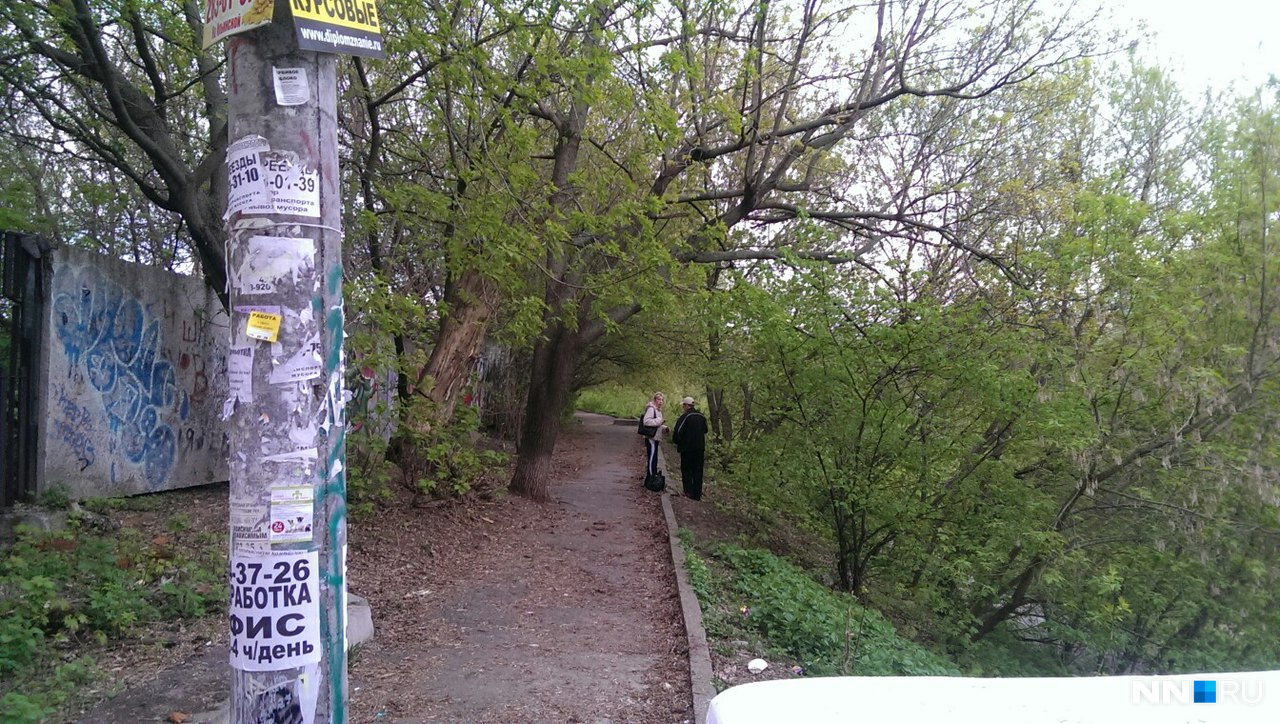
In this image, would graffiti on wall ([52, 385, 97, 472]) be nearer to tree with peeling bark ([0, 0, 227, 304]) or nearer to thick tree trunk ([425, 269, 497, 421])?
tree with peeling bark ([0, 0, 227, 304])

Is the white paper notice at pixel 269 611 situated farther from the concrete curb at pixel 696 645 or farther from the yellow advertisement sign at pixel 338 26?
A: the concrete curb at pixel 696 645

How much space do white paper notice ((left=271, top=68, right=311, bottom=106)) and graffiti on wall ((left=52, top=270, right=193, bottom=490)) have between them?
242 inches

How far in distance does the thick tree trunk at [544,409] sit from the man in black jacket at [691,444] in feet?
7.19

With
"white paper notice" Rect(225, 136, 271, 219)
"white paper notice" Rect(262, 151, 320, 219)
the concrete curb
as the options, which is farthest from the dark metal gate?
"white paper notice" Rect(262, 151, 320, 219)

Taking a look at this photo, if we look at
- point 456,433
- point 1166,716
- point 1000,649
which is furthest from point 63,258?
point 1000,649

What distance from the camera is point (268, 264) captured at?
2279mm

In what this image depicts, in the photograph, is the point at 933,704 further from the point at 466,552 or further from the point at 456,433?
the point at 456,433

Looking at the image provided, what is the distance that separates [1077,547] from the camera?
9.27 m

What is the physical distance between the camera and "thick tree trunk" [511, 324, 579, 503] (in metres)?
11.6

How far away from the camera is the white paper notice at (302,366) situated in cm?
224

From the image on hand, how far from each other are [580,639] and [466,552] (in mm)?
3016

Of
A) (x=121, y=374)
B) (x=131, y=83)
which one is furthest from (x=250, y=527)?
(x=131, y=83)

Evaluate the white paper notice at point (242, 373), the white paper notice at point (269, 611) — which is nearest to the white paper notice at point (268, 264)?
the white paper notice at point (242, 373)

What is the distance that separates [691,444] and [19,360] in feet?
29.1
